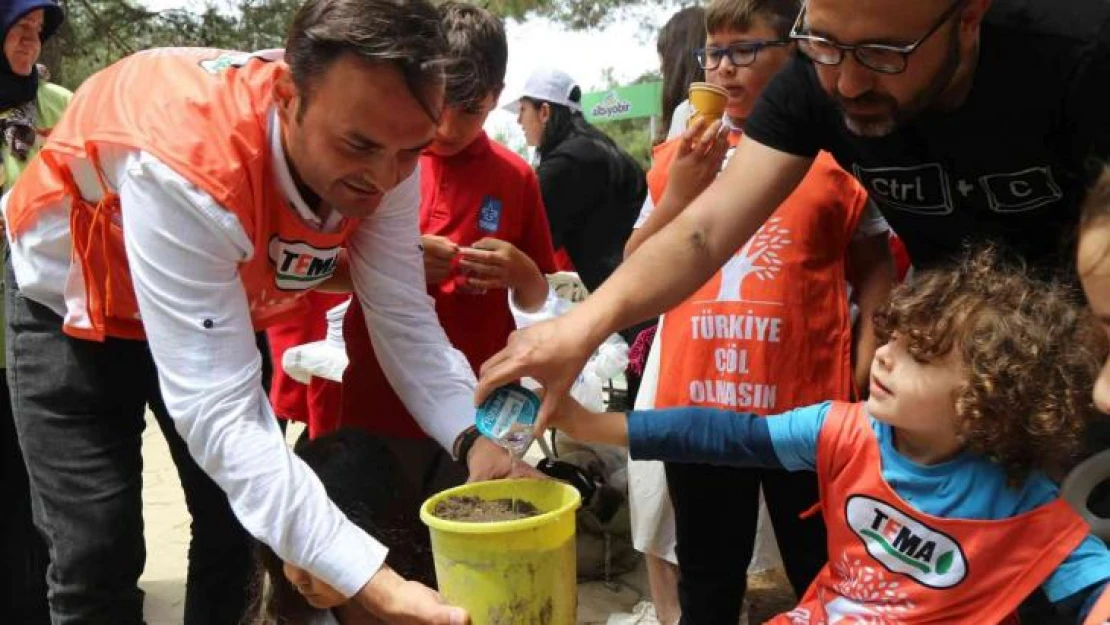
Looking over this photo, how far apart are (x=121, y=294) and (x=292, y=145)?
1.44 feet

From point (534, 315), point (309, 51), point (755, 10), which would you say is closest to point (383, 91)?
point (309, 51)

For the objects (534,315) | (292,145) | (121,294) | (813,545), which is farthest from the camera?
(534,315)

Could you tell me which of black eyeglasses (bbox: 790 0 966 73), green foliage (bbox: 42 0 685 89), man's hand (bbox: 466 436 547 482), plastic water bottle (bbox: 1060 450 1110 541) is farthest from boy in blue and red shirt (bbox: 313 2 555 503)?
green foliage (bbox: 42 0 685 89)

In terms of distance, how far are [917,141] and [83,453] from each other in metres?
1.58

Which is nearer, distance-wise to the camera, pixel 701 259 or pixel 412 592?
pixel 412 592

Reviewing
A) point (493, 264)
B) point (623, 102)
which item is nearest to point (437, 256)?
point (493, 264)

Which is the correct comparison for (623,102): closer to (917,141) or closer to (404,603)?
(917,141)

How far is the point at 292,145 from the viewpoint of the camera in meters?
1.70

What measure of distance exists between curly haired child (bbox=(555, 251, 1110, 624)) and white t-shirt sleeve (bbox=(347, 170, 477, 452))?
732 millimetres

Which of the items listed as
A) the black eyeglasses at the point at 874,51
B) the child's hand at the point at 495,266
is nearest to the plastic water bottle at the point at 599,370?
the child's hand at the point at 495,266

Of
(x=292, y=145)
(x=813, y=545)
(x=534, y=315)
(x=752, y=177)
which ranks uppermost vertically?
(x=292, y=145)

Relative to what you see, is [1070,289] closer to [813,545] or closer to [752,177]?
[752,177]

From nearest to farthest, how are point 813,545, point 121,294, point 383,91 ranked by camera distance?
point 383,91 → point 121,294 → point 813,545

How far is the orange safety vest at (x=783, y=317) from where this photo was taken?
85.3 inches
